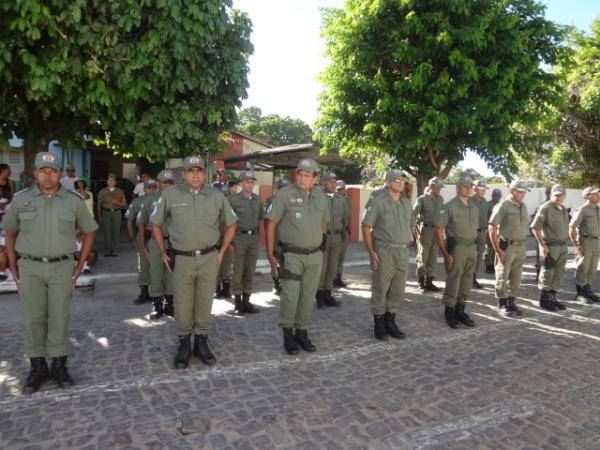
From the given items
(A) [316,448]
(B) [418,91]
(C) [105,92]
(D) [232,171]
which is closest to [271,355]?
(A) [316,448]

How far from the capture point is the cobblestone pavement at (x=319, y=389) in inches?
121

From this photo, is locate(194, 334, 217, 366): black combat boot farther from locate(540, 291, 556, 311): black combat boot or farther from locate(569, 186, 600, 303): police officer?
locate(569, 186, 600, 303): police officer

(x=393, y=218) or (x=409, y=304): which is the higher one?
(x=393, y=218)

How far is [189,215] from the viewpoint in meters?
4.12

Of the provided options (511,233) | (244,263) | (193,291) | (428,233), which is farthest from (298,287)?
(428,233)

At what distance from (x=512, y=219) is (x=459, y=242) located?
1.02 metres

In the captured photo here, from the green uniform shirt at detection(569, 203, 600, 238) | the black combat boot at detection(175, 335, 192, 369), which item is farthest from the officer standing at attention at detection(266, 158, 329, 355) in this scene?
the green uniform shirt at detection(569, 203, 600, 238)

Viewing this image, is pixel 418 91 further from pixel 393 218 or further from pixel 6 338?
pixel 6 338

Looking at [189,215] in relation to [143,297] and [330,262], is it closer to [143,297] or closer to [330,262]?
[143,297]

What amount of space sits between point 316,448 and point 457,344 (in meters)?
2.67

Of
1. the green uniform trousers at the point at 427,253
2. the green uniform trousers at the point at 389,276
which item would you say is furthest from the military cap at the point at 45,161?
the green uniform trousers at the point at 427,253

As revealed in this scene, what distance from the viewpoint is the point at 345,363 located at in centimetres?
437

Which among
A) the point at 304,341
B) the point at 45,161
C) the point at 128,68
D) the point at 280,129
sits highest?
the point at 280,129

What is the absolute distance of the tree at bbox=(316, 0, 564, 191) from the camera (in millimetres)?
9469
